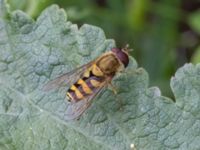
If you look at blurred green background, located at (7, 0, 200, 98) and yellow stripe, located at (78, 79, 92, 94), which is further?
blurred green background, located at (7, 0, 200, 98)

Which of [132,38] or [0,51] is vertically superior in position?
[132,38]

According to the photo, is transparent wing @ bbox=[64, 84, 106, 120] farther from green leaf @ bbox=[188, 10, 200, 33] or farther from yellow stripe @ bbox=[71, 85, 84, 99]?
green leaf @ bbox=[188, 10, 200, 33]

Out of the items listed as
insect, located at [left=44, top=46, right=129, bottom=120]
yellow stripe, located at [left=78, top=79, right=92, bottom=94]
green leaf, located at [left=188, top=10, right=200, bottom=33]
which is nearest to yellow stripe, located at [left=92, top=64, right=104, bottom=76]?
insect, located at [left=44, top=46, right=129, bottom=120]

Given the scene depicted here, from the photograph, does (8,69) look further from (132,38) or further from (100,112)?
(132,38)

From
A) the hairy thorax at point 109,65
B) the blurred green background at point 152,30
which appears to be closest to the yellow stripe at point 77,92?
the hairy thorax at point 109,65

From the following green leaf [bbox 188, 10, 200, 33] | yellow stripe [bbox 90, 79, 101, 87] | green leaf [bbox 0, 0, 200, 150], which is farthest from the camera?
green leaf [bbox 188, 10, 200, 33]

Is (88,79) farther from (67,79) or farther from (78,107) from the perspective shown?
(78,107)

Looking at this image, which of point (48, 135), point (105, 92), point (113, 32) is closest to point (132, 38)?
point (113, 32)
